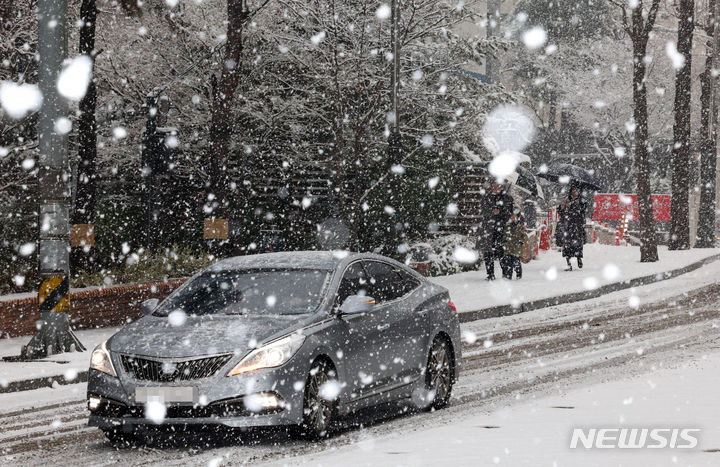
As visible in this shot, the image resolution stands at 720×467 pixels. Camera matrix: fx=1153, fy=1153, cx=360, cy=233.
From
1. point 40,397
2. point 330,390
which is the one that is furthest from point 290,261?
point 40,397

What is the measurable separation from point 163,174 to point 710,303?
33.3 ft

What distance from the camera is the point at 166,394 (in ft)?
27.6

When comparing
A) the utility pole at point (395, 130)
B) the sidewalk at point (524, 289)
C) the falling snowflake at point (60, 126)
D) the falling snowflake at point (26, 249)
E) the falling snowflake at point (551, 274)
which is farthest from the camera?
the falling snowflake at point (551, 274)

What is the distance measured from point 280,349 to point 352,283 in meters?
1.53

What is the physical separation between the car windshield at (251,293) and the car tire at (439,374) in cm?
146

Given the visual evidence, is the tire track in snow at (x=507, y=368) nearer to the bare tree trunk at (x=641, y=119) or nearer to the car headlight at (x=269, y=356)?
the car headlight at (x=269, y=356)

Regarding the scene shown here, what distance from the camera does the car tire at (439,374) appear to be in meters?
10.5

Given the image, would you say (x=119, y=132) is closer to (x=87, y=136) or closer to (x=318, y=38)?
(x=318, y=38)

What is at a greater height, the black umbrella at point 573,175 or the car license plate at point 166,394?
the black umbrella at point 573,175

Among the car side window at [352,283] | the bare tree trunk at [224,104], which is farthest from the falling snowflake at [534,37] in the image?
the car side window at [352,283]

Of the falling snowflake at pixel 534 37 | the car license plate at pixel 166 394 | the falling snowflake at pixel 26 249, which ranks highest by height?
the falling snowflake at pixel 534 37

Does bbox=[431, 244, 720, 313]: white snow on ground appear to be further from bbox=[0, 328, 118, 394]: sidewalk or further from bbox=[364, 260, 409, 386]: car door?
bbox=[364, 260, 409, 386]: car door

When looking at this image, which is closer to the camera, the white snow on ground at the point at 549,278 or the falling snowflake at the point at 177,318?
the falling snowflake at the point at 177,318

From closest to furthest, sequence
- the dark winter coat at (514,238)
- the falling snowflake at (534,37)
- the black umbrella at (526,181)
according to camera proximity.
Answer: the dark winter coat at (514,238), the black umbrella at (526,181), the falling snowflake at (534,37)
